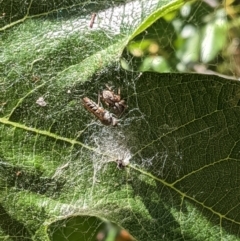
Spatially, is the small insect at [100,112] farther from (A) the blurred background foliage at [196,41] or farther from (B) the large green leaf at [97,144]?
(A) the blurred background foliage at [196,41]

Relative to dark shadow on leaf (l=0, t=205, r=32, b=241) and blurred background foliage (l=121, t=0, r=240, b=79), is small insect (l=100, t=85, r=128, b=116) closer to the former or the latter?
blurred background foliage (l=121, t=0, r=240, b=79)

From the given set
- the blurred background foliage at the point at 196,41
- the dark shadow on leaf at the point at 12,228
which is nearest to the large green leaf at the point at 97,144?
the dark shadow on leaf at the point at 12,228

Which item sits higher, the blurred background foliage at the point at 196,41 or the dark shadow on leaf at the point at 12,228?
the blurred background foliage at the point at 196,41

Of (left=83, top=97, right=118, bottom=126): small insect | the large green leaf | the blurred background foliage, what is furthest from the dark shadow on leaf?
the blurred background foliage

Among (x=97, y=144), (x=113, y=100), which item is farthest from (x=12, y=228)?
(x=113, y=100)

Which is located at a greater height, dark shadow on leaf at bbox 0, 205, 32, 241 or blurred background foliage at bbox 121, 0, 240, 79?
blurred background foliage at bbox 121, 0, 240, 79

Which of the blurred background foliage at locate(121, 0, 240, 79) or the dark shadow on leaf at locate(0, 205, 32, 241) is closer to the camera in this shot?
the dark shadow on leaf at locate(0, 205, 32, 241)
